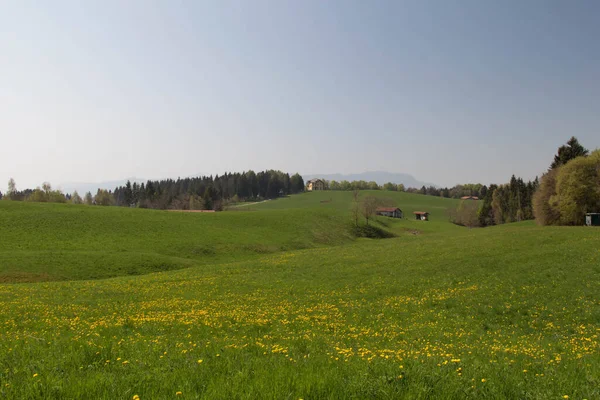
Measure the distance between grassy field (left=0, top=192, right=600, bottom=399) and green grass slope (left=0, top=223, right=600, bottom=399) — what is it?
63mm

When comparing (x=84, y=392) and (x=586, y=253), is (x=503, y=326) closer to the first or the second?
(x=84, y=392)

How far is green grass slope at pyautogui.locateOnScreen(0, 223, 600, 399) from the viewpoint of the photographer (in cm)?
700

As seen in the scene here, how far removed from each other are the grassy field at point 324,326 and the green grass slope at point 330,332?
6 cm

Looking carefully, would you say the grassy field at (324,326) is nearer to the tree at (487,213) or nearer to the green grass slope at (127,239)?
the green grass slope at (127,239)

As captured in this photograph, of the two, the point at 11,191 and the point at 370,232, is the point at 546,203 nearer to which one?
the point at 370,232

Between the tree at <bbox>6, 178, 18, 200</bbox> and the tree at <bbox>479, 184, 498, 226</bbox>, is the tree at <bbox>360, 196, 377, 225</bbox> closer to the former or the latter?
the tree at <bbox>479, 184, 498, 226</bbox>

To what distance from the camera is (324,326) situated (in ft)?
57.1

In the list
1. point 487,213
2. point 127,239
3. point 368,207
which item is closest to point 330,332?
point 127,239

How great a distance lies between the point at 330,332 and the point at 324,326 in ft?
4.13

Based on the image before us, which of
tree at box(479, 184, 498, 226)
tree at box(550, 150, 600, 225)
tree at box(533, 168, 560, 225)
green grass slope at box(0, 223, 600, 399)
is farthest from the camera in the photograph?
tree at box(479, 184, 498, 226)

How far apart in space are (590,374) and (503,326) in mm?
11107

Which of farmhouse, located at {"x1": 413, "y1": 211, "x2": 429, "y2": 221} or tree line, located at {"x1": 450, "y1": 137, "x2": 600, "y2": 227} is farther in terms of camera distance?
farmhouse, located at {"x1": 413, "y1": 211, "x2": 429, "y2": 221}

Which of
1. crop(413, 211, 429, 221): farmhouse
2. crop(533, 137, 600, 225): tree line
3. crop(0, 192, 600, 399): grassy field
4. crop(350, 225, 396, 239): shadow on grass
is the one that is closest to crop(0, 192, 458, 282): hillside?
crop(0, 192, 600, 399): grassy field

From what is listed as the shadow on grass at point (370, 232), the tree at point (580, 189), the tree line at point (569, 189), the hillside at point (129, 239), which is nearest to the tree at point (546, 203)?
the tree line at point (569, 189)
